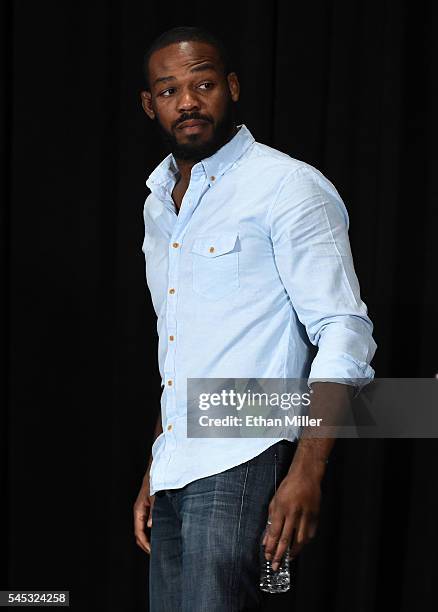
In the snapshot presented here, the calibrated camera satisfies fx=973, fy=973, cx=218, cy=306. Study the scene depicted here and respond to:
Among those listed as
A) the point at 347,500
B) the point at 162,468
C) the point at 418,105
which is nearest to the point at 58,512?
the point at 347,500

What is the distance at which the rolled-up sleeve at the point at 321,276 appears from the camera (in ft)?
4.00

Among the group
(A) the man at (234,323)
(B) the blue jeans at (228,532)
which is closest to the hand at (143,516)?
(A) the man at (234,323)

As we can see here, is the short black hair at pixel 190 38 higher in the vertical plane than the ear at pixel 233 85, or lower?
higher

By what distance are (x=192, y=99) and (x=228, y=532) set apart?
0.62 metres

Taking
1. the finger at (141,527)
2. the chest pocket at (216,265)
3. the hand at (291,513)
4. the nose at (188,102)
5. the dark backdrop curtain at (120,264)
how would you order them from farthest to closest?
the dark backdrop curtain at (120,264)
the finger at (141,527)
the nose at (188,102)
the chest pocket at (216,265)
the hand at (291,513)

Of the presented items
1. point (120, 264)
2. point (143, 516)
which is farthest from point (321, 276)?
point (120, 264)

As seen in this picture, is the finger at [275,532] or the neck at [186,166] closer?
the finger at [275,532]

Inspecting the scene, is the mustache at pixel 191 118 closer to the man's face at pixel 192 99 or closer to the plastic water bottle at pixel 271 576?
the man's face at pixel 192 99

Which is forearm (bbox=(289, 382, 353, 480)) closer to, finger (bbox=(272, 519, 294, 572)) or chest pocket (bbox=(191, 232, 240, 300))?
finger (bbox=(272, 519, 294, 572))

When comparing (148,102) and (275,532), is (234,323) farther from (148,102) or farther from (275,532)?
(148,102)

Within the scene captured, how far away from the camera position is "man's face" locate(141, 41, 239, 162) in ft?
4.70

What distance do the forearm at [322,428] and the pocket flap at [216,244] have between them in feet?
0.75

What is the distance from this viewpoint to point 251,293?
1304mm

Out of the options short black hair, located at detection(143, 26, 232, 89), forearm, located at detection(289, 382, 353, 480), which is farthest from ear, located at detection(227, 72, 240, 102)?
forearm, located at detection(289, 382, 353, 480)
